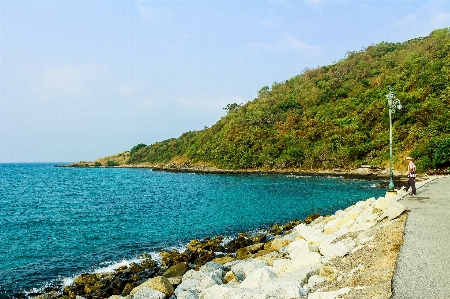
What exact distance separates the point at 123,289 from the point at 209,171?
207 ft

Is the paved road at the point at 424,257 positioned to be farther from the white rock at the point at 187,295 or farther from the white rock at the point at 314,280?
the white rock at the point at 187,295

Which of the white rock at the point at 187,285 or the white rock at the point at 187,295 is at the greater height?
the white rock at the point at 187,295

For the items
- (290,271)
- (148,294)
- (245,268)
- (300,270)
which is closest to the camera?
(300,270)

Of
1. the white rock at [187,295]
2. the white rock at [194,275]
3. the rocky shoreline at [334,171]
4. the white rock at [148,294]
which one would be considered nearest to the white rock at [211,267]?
the white rock at [194,275]

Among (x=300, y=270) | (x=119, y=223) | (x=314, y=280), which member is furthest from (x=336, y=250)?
(x=119, y=223)

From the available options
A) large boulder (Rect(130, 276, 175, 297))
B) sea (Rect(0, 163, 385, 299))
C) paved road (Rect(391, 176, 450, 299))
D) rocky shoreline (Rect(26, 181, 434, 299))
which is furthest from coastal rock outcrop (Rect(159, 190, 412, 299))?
sea (Rect(0, 163, 385, 299))

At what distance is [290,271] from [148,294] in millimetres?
3674

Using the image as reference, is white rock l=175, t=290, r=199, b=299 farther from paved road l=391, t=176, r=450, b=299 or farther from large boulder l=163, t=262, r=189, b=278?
paved road l=391, t=176, r=450, b=299

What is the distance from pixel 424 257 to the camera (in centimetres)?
749

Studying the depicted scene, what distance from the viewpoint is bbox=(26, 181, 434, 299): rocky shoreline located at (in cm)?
684

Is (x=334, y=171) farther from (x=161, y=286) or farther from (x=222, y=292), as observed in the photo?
(x=222, y=292)

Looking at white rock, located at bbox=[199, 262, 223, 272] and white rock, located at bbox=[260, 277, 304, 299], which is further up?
white rock, located at bbox=[260, 277, 304, 299]

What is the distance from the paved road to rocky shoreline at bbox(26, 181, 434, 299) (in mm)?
240

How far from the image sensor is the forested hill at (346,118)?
51.2 m
